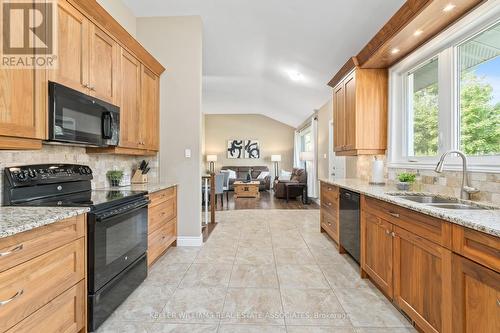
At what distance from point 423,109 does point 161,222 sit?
3.04 metres

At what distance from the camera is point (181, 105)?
344 centimetres

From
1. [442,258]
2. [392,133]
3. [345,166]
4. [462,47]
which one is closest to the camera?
[442,258]

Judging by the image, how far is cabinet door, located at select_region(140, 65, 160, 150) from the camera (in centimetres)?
301

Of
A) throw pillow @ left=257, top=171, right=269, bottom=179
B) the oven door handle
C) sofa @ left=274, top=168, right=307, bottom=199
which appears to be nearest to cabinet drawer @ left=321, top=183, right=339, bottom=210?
the oven door handle

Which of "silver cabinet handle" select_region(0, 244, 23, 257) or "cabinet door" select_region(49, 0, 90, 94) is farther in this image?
"cabinet door" select_region(49, 0, 90, 94)

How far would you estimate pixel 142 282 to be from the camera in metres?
2.35

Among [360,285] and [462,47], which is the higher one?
[462,47]

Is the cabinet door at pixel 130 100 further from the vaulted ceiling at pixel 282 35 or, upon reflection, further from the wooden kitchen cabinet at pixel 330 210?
the wooden kitchen cabinet at pixel 330 210

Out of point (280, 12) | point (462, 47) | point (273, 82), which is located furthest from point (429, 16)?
point (273, 82)

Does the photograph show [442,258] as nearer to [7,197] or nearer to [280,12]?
[7,197]

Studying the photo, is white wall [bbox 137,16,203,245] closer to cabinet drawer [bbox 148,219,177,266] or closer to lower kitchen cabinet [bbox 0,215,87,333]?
cabinet drawer [bbox 148,219,177,266]

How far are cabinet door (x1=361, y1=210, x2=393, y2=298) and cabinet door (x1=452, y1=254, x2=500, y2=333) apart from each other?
2.11ft

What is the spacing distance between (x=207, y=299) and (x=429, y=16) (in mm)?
2820

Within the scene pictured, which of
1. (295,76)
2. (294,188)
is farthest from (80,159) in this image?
(294,188)
